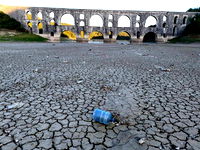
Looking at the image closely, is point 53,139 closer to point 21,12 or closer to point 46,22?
point 46,22

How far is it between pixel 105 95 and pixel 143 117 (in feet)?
4.20

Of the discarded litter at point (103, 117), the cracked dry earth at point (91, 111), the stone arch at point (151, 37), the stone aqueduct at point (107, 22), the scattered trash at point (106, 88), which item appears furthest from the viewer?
the stone arch at point (151, 37)

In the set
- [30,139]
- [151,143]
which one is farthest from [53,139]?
[151,143]

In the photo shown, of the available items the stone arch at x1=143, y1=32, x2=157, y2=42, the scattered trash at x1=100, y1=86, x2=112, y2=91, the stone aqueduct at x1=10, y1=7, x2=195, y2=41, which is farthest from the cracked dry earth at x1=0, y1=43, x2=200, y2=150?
the stone arch at x1=143, y1=32, x2=157, y2=42

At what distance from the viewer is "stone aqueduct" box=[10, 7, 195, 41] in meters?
39.6

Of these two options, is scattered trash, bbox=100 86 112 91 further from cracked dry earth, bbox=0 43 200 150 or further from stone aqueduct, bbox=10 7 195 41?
stone aqueduct, bbox=10 7 195 41

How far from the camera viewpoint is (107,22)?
41.6m

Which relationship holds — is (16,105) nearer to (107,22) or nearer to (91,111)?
(91,111)

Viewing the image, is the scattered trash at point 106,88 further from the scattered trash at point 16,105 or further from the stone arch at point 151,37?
the stone arch at point 151,37

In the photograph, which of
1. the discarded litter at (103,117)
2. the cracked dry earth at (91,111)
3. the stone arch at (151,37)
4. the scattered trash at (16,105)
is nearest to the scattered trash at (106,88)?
the cracked dry earth at (91,111)

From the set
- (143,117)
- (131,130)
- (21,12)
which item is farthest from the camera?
(21,12)

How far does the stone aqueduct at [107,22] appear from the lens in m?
39.6

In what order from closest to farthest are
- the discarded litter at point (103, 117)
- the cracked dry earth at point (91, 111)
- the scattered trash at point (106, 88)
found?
the cracked dry earth at point (91, 111)
the discarded litter at point (103, 117)
the scattered trash at point (106, 88)

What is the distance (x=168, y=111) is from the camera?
2.94 metres
